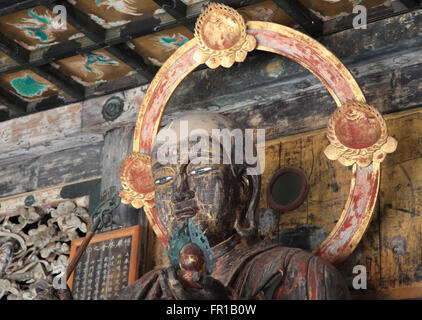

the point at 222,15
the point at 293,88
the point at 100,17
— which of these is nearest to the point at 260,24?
the point at 222,15

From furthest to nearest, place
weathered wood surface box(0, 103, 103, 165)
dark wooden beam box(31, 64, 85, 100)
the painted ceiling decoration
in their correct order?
1. weathered wood surface box(0, 103, 103, 165)
2. dark wooden beam box(31, 64, 85, 100)
3. the painted ceiling decoration

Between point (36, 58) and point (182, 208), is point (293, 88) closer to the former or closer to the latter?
point (182, 208)

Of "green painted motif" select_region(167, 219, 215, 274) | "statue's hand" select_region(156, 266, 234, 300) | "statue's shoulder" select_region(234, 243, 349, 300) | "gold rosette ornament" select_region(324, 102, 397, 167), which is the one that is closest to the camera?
"statue's hand" select_region(156, 266, 234, 300)

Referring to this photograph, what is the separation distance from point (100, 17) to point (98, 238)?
1.29 m

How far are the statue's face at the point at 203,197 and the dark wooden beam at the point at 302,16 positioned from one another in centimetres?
93

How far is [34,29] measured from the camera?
4.54 metres

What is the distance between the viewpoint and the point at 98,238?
4.68 meters

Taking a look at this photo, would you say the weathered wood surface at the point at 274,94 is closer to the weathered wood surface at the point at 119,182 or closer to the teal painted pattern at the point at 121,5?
the weathered wood surface at the point at 119,182

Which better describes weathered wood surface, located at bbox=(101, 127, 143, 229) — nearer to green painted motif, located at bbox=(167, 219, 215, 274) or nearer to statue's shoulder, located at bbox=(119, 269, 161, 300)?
statue's shoulder, located at bbox=(119, 269, 161, 300)

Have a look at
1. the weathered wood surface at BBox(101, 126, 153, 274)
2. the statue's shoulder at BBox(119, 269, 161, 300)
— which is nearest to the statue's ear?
the statue's shoulder at BBox(119, 269, 161, 300)

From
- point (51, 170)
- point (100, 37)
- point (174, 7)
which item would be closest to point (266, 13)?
point (174, 7)

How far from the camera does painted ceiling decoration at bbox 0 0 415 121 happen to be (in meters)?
A: 4.25

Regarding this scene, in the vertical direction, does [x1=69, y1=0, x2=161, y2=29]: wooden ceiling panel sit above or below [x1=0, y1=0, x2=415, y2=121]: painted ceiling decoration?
above

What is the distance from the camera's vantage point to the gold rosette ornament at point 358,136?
12.1 ft
